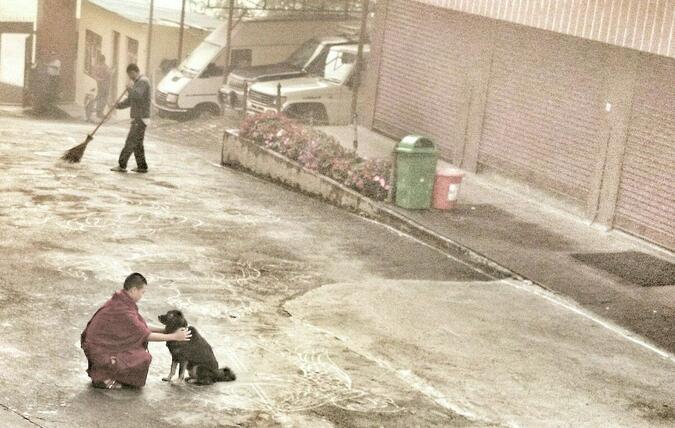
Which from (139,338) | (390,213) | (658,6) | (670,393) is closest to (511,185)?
(390,213)

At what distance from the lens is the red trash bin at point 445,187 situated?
17734mm

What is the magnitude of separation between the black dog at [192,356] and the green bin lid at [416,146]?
7.59m

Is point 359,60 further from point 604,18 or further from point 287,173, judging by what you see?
point 604,18

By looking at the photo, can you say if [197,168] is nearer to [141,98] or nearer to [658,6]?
[141,98]

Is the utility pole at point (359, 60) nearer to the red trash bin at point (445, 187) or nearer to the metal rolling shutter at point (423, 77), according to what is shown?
the metal rolling shutter at point (423, 77)

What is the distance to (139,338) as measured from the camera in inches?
399

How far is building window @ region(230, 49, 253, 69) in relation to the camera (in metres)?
30.9

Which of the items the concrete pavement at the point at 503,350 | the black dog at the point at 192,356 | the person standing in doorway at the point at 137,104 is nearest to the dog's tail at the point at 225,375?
the black dog at the point at 192,356

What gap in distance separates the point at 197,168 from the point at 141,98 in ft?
9.56

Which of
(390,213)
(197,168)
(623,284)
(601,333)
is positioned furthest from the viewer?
(197,168)

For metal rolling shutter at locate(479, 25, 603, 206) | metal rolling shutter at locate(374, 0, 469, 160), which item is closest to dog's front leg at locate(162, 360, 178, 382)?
metal rolling shutter at locate(479, 25, 603, 206)

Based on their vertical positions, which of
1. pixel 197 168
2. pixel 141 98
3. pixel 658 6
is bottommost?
pixel 197 168

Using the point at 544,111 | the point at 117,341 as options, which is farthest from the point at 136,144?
the point at 117,341

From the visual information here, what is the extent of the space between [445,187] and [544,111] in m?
2.86
